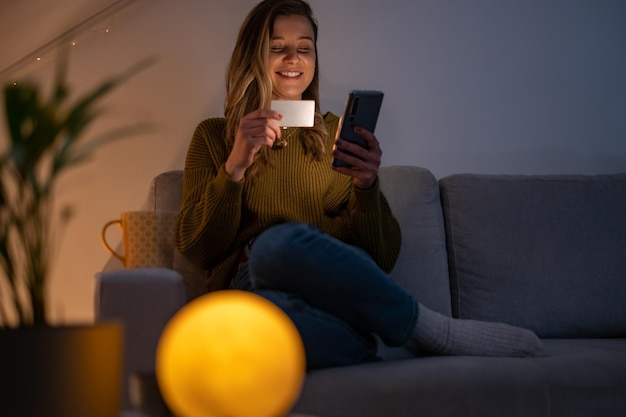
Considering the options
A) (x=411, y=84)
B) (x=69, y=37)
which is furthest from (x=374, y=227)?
(x=69, y=37)

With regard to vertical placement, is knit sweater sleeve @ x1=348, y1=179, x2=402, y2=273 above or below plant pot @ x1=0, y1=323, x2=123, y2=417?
below

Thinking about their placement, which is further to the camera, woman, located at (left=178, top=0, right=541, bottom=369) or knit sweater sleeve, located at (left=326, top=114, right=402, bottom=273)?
knit sweater sleeve, located at (left=326, top=114, right=402, bottom=273)

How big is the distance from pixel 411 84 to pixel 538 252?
80 cm

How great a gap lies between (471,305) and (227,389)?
161cm

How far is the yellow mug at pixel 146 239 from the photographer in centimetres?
211

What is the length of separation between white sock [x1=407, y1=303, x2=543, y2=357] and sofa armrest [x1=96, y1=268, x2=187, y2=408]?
0.53 m

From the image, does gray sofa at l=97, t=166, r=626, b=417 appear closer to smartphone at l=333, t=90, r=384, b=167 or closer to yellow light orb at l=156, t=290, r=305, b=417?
smartphone at l=333, t=90, r=384, b=167

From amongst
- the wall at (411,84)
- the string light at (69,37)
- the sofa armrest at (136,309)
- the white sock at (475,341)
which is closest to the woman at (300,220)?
the white sock at (475,341)

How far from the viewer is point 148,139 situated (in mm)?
2658

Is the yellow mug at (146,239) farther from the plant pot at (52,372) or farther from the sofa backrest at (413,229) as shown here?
the plant pot at (52,372)

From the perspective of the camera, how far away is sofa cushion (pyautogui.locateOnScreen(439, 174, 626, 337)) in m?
2.23

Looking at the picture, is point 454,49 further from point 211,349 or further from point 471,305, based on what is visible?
point 211,349

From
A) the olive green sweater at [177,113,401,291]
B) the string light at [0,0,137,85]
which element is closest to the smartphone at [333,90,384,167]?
the olive green sweater at [177,113,401,291]

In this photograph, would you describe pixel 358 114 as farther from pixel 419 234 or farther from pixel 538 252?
pixel 538 252
